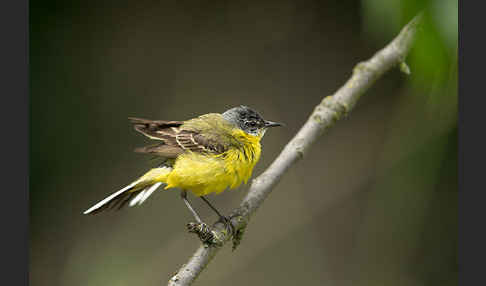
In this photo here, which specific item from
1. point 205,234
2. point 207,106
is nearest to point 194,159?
point 205,234

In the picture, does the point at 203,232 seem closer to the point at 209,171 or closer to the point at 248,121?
the point at 209,171

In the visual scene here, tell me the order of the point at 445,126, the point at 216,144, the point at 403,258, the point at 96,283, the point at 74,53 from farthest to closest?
the point at 74,53 < the point at 403,258 < the point at 96,283 < the point at 445,126 < the point at 216,144

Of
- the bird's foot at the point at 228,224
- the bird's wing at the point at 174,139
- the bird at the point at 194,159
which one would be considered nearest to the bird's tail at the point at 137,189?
the bird at the point at 194,159

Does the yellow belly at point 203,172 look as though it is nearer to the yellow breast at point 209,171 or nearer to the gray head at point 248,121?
the yellow breast at point 209,171

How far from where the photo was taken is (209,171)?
76.8 inches

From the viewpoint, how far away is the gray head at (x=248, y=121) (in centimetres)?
217

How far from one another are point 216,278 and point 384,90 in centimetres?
169

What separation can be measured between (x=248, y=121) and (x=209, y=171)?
35cm

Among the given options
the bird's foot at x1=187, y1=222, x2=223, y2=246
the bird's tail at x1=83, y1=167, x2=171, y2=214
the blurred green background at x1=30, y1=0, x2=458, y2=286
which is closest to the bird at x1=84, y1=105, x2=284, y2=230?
the bird's tail at x1=83, y1=167, x2=171, y2=214

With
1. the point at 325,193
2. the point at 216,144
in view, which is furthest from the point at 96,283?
the point at 325,193

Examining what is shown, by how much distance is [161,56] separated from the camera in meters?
3.35

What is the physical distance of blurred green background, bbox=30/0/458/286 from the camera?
115 inches

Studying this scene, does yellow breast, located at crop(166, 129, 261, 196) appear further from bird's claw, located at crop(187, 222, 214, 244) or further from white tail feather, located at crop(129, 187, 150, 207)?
bird's claw, located at crop(187, 222, 214, 244)

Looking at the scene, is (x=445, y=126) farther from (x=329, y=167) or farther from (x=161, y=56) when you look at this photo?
(x=161, y=56)
